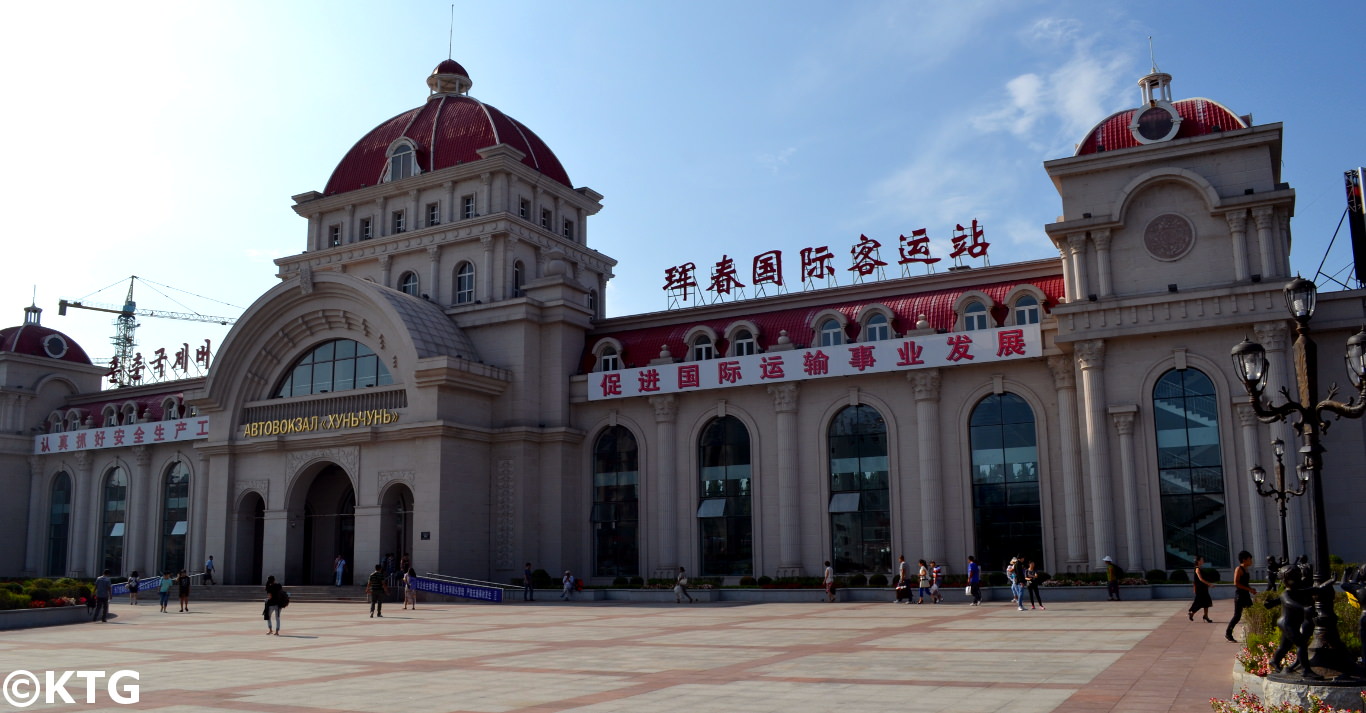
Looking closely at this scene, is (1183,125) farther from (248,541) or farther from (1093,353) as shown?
(248,541)

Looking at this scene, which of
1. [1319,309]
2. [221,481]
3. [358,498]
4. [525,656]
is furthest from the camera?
[221,481]

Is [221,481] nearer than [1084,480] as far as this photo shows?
No

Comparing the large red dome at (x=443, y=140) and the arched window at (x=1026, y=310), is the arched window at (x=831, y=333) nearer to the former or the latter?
the arched window at (x=1026, y=310)

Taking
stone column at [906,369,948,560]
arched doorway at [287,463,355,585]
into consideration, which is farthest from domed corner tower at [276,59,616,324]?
stone column at [906,369,948,560]

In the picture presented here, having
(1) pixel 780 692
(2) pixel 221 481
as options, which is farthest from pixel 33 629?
(1) pixel 780 692

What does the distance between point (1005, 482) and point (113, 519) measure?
156 feet

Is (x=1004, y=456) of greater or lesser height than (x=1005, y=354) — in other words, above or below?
below

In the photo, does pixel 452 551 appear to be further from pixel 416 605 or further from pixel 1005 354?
pixel 1005 354

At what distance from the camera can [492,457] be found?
4428 cm

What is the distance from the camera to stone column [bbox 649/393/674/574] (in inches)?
1654

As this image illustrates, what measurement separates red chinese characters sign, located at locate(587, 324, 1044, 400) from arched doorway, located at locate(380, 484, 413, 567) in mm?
8934

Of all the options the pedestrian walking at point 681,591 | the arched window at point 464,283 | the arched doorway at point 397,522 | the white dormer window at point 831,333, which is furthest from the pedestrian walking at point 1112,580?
the arched window at point 464,283

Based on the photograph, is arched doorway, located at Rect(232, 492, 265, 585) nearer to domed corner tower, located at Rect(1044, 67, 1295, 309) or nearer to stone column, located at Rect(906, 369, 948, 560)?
stone column, located at Rect(906, 369, 948, 560)

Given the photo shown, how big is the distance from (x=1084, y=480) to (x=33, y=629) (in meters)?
32.7
